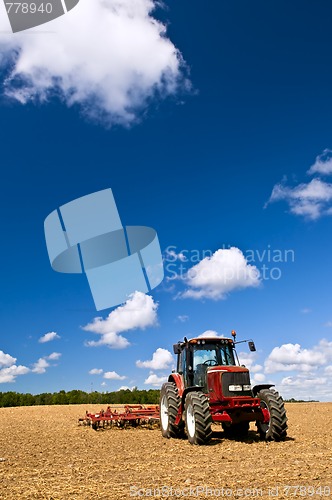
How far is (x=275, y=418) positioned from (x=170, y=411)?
126 inches

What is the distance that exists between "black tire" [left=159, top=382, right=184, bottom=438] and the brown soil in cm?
45

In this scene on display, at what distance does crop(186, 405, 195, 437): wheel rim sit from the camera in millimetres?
12805

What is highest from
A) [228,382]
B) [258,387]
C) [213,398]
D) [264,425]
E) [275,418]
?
[228,382]

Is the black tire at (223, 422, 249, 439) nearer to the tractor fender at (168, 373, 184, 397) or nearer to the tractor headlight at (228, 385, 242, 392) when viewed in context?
the tractor fender at (168, 373, 184, 397)

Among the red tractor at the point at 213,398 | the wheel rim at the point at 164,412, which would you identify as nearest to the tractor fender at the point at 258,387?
the red tractor at the point at 213,398

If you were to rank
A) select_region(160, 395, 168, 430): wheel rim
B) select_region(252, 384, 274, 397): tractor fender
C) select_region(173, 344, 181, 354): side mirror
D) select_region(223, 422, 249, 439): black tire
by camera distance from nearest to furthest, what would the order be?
select_region(252, 384, 274, 397): tractor fender < select_region(223, 422, 249, 439): black tire < select_region(173, 344, 181, 354): side mirror < select_region(160, 395, 168, 430): wheel rim

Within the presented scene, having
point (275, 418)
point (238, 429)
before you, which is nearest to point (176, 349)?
point (238, 429)

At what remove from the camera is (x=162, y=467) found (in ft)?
31.4

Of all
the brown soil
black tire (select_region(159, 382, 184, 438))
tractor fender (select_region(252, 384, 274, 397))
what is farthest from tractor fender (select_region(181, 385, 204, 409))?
tractor fender (select_region(252, 384, 274, 397))

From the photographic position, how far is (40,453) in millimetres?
12406

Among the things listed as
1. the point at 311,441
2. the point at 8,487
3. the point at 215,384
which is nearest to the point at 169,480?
the point at 8,487

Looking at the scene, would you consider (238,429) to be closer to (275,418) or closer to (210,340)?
(275,418)

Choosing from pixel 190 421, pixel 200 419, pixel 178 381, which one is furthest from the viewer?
pixel 178 381

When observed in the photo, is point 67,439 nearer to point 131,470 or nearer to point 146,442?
point 146,442
